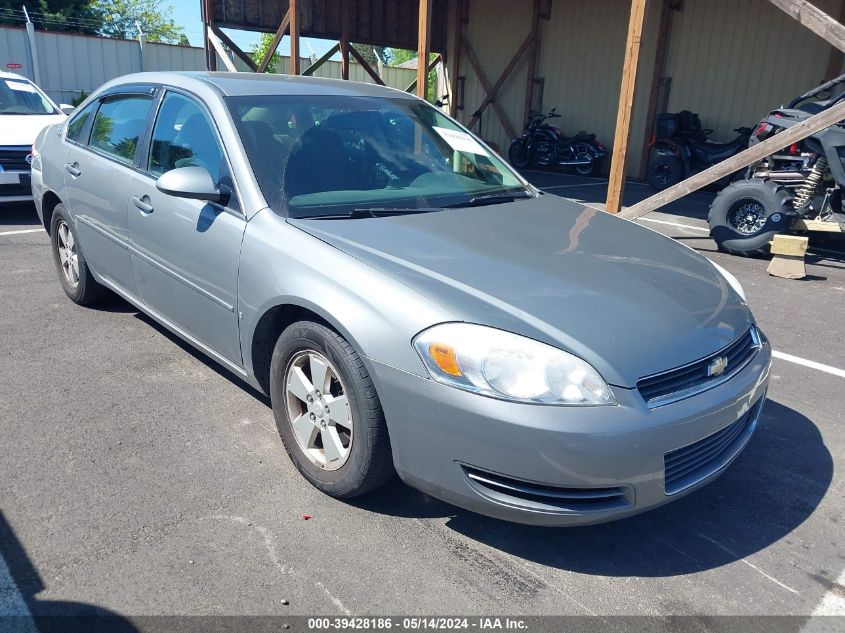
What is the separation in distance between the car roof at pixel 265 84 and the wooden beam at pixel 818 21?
4709 mm

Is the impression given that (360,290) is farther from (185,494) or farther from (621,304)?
(185,494)

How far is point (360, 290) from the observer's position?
2.57 metres

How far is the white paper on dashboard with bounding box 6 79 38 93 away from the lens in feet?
30.0

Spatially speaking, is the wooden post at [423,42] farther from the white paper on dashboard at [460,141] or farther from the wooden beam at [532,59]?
the wooden beam at [532,59]

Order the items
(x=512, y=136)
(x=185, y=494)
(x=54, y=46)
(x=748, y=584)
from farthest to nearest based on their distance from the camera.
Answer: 1. (x=54, y=46)
2. (x=512, y=136)
3. (x=185, y=494)
4. (x=748, y=584)

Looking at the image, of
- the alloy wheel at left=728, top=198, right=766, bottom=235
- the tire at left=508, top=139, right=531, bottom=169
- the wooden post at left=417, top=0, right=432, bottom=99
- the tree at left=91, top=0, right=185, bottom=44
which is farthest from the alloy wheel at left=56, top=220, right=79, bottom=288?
the tree at left=91, top=0, right=185, bottom=44

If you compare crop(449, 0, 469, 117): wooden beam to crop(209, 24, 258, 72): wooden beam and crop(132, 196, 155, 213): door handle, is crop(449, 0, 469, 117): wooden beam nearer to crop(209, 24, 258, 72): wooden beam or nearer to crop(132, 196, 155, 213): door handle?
crop(209, 24, 258, 72): wooden beam

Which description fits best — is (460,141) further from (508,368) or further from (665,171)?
(665,171)

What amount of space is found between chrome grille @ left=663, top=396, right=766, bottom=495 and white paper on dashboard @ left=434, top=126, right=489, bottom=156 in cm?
209

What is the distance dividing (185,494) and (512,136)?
15.5 metres

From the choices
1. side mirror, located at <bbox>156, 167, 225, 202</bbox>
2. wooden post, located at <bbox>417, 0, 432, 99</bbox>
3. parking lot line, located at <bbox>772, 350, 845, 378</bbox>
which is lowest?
parking lot line, located at <bbox>772, 350, 845, 378</bbox>

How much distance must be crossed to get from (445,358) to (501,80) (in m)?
16.1

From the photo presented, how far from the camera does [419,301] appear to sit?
8.02ft

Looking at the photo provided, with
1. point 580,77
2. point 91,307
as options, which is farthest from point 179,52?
point 91,307
